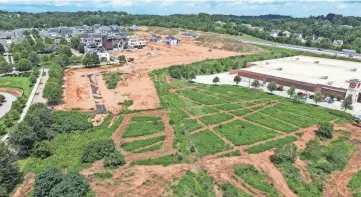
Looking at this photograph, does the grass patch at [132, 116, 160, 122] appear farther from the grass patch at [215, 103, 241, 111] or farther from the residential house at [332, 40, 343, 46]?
the residential house at [332, 40, 343, 46]

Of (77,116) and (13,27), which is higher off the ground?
(13,27)

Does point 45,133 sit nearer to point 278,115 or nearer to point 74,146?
point 74,146

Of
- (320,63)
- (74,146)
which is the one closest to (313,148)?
(74,146)

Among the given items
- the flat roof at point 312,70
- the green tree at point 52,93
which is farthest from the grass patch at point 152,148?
the flat roof at point 312,70

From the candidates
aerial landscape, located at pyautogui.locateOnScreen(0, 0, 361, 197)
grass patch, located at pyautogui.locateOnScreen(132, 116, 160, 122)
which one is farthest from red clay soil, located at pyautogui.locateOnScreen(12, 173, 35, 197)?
grass patch, located at pyautogui.locateOnScreen(132, 116, 160, 122)

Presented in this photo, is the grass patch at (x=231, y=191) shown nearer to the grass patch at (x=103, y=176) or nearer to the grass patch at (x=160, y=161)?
the grass patch at (x=160, y=161)

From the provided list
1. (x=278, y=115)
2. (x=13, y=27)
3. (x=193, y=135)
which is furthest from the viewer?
(x=13, y=27)
